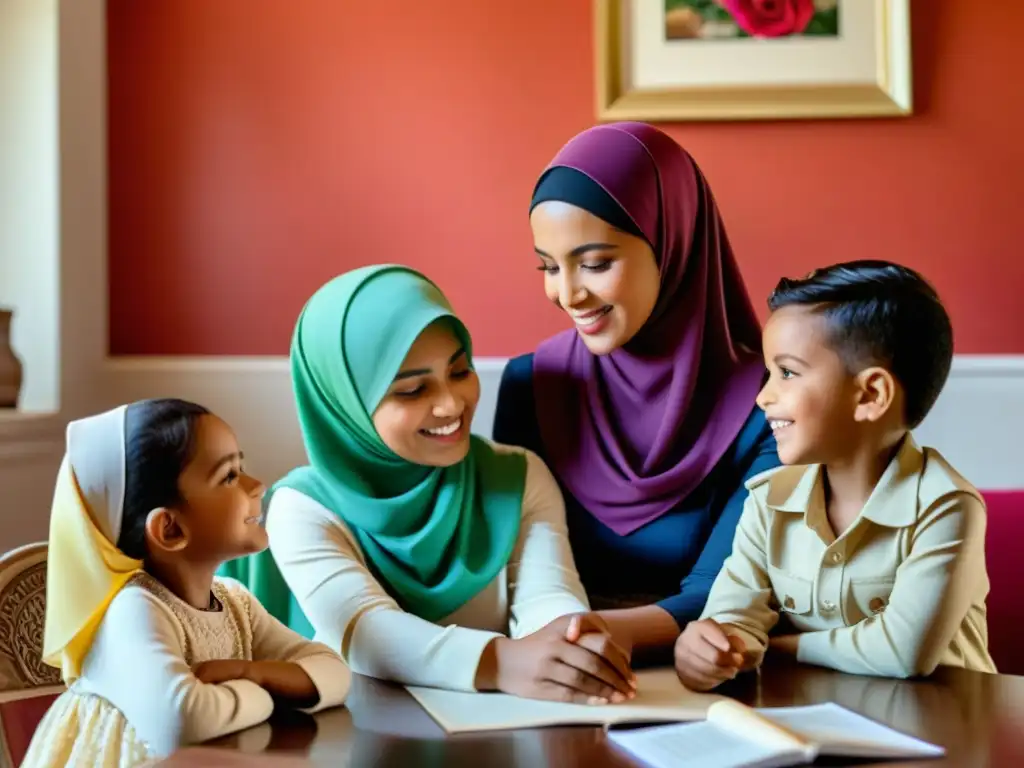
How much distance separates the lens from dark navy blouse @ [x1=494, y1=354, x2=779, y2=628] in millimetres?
1587

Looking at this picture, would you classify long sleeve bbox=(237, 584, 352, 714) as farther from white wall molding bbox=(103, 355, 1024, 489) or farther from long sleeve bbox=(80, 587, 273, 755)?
white wall molding bbox=(103, 355, 1024, 489)

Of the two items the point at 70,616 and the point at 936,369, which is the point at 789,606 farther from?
the point at 70,616

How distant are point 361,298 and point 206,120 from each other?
3.74ft

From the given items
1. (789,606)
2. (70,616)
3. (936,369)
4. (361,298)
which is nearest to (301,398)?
(361,298)

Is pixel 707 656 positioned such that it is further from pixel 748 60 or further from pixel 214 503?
pixel 748 60

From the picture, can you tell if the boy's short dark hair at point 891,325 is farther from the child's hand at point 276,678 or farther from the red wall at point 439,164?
the red wall at point 439,164

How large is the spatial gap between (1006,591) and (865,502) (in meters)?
0.81

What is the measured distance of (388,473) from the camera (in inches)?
61.1

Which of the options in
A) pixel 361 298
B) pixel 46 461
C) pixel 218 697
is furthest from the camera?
pixel 46 461

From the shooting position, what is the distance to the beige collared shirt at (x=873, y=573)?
1.23m

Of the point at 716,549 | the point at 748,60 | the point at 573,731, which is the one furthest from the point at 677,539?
the point at 748,60

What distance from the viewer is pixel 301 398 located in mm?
1584

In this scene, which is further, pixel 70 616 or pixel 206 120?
pixel 206 120

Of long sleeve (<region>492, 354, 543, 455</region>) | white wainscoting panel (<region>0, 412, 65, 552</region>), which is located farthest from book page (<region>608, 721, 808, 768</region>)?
white wainscoting panel (<region>0, 412, 65, 552</region>)
